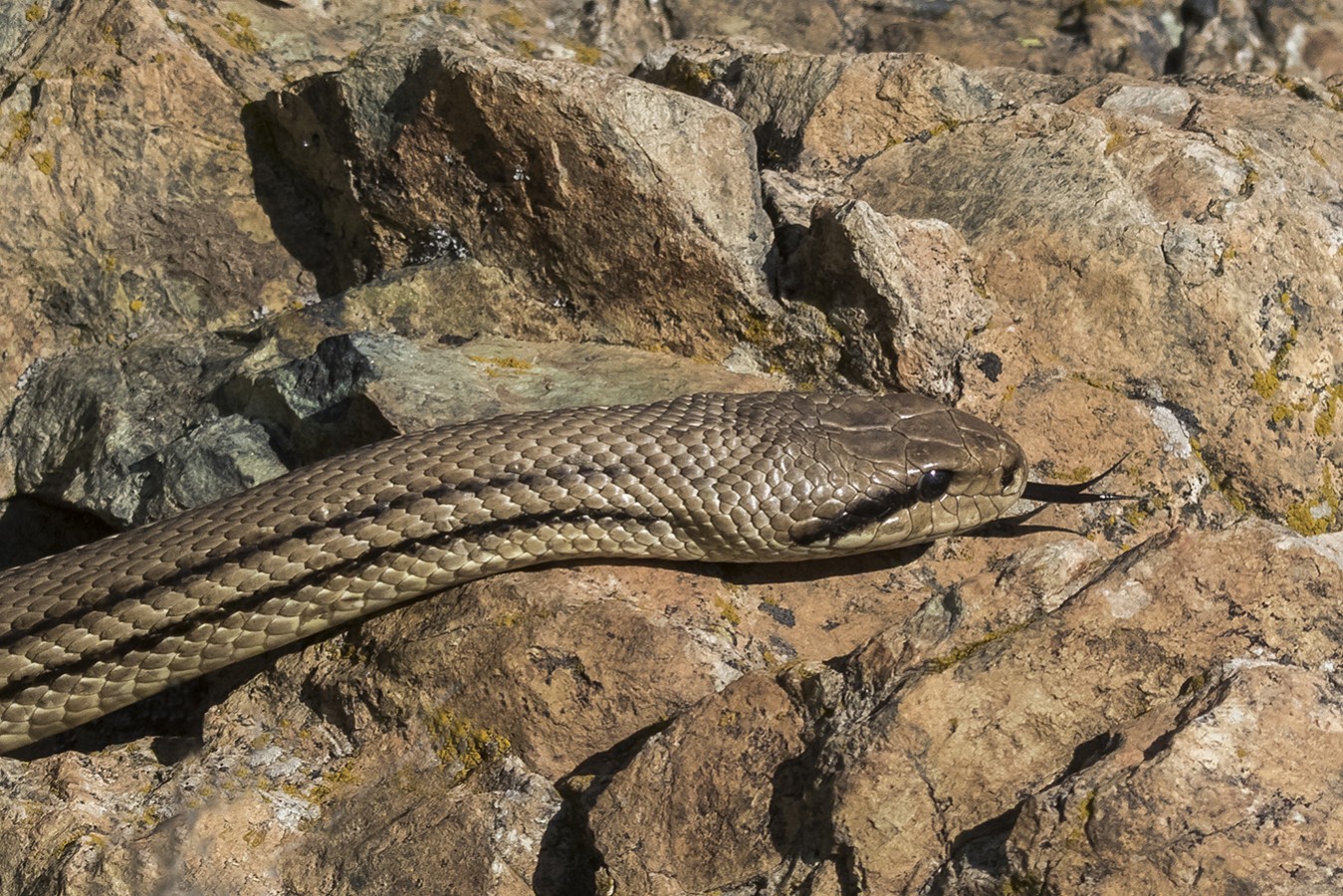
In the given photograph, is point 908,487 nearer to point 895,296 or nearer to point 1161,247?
point 895,296

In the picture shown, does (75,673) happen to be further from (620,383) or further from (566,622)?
(620,383)

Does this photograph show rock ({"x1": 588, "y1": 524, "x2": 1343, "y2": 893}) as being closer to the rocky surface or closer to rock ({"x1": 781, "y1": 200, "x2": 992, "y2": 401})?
the rocky surface

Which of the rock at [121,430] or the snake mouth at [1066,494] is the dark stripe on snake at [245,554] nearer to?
the rock at [121,430]

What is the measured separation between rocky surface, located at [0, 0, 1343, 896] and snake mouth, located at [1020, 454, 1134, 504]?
70 mm

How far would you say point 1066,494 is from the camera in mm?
4406

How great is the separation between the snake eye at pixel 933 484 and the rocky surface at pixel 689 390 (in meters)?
0.24

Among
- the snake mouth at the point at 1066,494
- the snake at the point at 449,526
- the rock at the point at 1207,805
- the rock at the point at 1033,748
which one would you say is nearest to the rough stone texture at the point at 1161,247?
the snake mouth at the point at 1066,494

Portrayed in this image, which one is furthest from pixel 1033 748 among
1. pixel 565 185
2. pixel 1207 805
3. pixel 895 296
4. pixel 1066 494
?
pixel 565 185

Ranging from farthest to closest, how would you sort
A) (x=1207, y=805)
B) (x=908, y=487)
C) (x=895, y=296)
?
(x=895, y=296) → (x=908, y=487) → (x=1207, y=805)

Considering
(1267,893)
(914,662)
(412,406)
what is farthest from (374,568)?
(1267,893)

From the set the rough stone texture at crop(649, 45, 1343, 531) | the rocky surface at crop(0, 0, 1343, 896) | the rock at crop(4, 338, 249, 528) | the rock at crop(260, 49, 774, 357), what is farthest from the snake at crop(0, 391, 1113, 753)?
the rock at crop(260, 49, 774, 357)

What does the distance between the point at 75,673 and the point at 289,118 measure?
2483 millimetres

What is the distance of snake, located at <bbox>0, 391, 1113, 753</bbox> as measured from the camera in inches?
166

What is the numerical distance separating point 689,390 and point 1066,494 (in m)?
1.38
